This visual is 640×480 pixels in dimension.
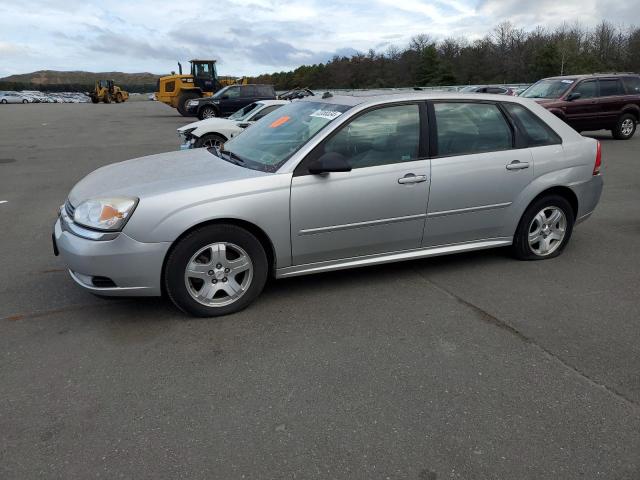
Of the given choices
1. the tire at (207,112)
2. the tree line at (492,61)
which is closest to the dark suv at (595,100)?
the tire at (207,112)

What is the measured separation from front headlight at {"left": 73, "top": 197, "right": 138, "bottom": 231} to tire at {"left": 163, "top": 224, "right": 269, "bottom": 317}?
39 centimetres

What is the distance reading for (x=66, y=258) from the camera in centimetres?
369

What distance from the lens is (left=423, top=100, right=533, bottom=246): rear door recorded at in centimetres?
441

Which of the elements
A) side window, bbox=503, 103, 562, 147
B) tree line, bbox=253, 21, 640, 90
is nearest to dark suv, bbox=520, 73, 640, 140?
side window, bbox=503, 103, 562, 147

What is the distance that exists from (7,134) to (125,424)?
2076 centimetres

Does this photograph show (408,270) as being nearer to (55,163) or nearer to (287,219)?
(287,219)

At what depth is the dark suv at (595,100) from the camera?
14.3 meters

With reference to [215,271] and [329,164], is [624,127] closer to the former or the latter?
[329,164]

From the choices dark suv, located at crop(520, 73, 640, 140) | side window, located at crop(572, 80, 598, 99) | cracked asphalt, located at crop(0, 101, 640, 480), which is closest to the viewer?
cracked asphalt, located at crop(0, 101, 640, 480)

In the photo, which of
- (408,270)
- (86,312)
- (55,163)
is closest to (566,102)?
(408,270)

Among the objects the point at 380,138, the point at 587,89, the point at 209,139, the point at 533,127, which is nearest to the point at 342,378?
the point at 380,138

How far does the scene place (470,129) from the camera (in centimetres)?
459

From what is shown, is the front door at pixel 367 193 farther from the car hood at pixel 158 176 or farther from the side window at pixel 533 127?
the side window at pixel 533 127

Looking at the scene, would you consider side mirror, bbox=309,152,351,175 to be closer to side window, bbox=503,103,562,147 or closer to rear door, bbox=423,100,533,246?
rear door, bbox=423,100,533,246
